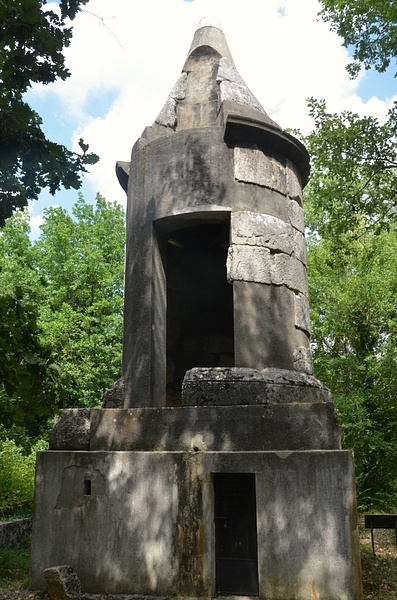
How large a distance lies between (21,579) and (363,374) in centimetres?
1041

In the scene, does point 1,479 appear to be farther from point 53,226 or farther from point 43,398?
point 53,226

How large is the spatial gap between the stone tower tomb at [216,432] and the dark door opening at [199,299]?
194 cm

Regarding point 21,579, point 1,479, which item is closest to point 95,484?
point 21,579

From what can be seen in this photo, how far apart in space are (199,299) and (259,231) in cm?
308

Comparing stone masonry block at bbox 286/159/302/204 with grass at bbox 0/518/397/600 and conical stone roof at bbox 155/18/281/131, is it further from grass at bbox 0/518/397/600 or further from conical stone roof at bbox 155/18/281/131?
grass at bbox 0/518/397/600

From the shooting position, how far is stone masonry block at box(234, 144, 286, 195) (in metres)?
5.86

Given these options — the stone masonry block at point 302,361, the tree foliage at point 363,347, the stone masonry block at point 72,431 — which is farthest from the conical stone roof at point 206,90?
the tree foliage at point 363,347

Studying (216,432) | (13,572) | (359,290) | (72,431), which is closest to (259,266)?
(216,432)

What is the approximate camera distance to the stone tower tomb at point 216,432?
14.1 feet

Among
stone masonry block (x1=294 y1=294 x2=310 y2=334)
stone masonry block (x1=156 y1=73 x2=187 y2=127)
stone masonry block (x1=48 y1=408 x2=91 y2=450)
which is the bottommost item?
stone masonry block (x1=48 y1=408 x2=91 y2=450)

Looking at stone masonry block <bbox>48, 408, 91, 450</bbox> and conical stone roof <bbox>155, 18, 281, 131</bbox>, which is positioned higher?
conical stone roof <bbox>155, 18, 281, 131</bbox>

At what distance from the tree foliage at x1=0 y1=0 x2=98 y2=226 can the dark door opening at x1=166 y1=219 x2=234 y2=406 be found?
165 inches

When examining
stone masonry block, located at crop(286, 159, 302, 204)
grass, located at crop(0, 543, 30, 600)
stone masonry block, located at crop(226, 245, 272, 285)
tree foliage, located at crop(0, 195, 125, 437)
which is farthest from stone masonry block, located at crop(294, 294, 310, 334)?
tree foliage, located at crop(0, 195, 125, 437)

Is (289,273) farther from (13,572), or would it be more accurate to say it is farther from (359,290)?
(359,290)
